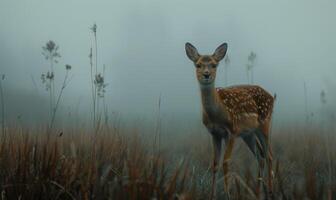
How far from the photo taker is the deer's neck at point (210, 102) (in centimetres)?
472

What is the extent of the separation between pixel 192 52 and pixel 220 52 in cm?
25

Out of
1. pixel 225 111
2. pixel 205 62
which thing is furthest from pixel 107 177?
pixel 225 111

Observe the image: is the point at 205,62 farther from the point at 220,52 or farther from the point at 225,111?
the point at 225,111

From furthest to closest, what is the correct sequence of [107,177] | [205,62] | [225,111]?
[225,111] → [205,62] → [107,177]

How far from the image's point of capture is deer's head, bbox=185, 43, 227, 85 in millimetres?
4508

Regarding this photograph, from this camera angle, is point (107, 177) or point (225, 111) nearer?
point (107, 177)

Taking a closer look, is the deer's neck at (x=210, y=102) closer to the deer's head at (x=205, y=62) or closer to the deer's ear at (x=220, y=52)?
the deer's head at (x=205, y=62)

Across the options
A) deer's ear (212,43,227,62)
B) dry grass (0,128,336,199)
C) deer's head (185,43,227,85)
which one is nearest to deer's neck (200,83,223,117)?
deer's head (185,43,227,85)

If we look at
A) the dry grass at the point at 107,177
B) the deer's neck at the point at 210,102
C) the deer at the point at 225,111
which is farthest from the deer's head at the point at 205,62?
the dry grass at the point at 107,177

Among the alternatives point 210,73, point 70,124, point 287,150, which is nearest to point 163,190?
point 210,73

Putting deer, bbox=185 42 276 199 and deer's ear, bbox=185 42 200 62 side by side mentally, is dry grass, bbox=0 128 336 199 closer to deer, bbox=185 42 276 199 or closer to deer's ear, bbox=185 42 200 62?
deer, bbox=185 42 276 199

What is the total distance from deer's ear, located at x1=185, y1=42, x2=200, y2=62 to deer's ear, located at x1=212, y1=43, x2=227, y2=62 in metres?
0.16

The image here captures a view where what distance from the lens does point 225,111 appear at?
482 cm

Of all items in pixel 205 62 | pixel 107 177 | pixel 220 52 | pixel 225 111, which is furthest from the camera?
pixel 225 111
